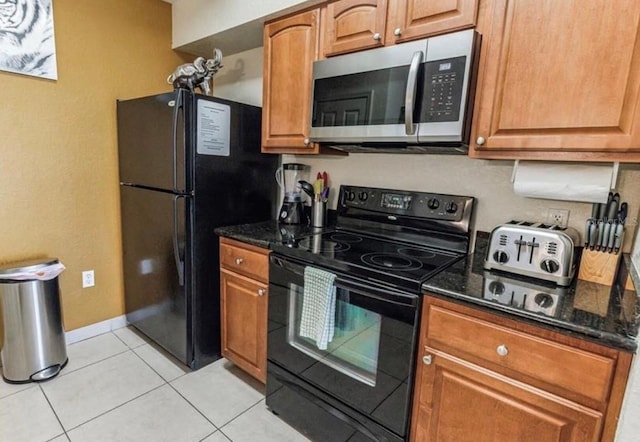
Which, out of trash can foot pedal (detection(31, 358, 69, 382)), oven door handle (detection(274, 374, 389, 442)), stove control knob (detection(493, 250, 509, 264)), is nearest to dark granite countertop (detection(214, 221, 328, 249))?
oven door handle (detection(274, 374, 389, 442))

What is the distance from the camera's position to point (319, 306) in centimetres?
141

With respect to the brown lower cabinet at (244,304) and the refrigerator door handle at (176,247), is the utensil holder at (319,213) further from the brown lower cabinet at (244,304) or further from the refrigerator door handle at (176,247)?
the refrigerator door handle at (176,247)

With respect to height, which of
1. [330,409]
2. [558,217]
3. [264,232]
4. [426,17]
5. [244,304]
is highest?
[426,17]

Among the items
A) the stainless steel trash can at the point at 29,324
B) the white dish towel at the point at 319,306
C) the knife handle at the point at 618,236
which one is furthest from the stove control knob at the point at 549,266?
the stainless steel trash can at the point at 29,324

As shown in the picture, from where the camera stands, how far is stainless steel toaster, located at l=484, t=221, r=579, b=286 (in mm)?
1158

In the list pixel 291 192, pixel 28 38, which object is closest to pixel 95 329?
pixel 291 192

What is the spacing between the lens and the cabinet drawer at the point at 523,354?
0.89m

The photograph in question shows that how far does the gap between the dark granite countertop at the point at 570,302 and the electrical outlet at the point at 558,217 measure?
0.81 feet

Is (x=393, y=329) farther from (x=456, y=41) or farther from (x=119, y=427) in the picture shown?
(x=119, y=427)

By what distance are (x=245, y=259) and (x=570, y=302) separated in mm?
1380

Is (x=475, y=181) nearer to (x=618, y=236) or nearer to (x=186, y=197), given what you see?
(x=618, y=236)

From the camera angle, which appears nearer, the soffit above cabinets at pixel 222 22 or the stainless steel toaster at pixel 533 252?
the stainless steel toaster at pixel 533 252

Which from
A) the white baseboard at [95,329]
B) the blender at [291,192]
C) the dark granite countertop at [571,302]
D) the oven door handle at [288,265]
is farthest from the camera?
the white baseboard at [95,329]

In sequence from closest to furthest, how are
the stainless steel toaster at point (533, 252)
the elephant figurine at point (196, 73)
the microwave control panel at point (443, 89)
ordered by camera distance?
the stainless steel toaster at point (533, 252), the microwave control panel at point (443, 89), the elephant figurine at point (196, 73)
